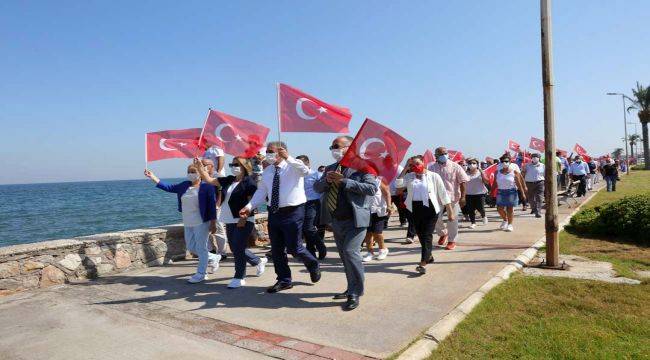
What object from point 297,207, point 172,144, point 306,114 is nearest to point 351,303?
point 297,207

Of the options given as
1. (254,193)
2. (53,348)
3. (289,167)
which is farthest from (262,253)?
(53,348)

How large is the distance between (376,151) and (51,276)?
200 inches

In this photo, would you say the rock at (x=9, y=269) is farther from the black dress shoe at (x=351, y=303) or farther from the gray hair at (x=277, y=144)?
the black dress shoe at (x=351, y=303)

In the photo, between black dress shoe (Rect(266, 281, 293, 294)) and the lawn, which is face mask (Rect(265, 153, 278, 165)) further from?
the lawn

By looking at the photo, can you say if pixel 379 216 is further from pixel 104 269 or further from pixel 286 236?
pixel 104 269

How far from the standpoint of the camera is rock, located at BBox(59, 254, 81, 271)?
22.1 ft

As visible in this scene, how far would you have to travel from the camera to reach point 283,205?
568cm

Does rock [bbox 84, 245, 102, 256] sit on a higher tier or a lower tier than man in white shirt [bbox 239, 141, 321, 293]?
lower

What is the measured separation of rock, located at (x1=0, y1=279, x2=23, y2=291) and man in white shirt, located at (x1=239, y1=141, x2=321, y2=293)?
3.32 metres

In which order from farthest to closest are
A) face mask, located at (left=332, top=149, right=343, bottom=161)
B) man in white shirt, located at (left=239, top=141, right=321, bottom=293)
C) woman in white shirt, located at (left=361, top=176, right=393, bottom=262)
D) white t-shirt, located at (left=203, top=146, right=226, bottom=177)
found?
white t-shirt, located at (left=203, top=146, right=226, bottom=177) → woman in white shirt, located at (left=361, top=176, right=393, bottom=262) → man in white shirt, located at (left=239, top=141, right=321, bottom=293) → face mask, located at (left=332, top=149, right=343, bottom=161)

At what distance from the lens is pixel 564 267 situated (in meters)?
6.44

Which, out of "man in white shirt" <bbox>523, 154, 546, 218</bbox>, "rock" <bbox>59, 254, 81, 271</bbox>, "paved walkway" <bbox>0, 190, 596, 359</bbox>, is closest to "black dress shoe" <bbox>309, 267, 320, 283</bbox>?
"paved walkway" <bbox>0, 190, 596, 359</bbox>

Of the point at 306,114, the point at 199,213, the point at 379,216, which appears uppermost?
the point at 306,114

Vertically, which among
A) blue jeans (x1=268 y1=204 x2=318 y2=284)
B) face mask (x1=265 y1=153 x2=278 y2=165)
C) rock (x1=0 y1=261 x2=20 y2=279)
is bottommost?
rock (x1=0 y1=261 x2=20 y2=279)
